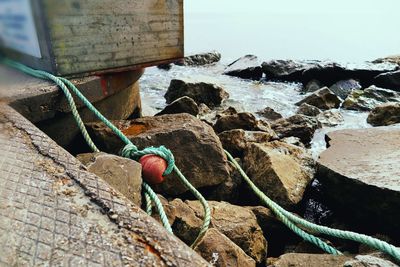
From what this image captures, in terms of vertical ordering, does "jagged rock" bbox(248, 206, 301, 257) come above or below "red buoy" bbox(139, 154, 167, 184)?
below

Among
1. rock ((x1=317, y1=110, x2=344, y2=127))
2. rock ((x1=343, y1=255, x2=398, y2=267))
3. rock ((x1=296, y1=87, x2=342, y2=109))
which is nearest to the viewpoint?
rock ((x1=343, y1=255, x2=398, y2=267))

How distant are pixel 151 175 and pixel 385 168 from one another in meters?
1.91

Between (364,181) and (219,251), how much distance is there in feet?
4.40

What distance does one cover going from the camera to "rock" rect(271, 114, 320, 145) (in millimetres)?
4984

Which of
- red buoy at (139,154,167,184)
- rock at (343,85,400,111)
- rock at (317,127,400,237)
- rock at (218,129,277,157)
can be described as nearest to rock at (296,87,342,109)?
rock at (343,85,400,111)

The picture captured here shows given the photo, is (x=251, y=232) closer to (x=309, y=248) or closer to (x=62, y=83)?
(x=309, y=248)

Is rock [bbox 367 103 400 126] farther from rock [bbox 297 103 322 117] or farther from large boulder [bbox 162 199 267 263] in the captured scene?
large boulder [bbox 162 199 267 263]

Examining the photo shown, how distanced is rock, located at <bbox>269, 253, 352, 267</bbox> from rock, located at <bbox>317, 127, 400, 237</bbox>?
27.5 inches

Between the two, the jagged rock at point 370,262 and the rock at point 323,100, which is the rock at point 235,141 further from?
the rock at point 323,100

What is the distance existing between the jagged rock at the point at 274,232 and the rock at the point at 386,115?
3815 mm

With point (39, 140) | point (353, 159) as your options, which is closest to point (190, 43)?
point (353, 159)

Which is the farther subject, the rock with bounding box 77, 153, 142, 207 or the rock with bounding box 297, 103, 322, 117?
the rock with bounding box 297, 103, 322, 117

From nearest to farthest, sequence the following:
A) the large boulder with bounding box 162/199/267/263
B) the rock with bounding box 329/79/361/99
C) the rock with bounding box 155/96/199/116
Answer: the large boulder with bounding box 162/199/267/263 → the rock with bounding box 155/96/199/116 → the rock with bounding box 329/79/361/99

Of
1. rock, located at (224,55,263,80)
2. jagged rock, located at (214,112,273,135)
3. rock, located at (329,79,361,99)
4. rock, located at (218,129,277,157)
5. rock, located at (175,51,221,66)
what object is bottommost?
rock, located at (175,51,221,66)
